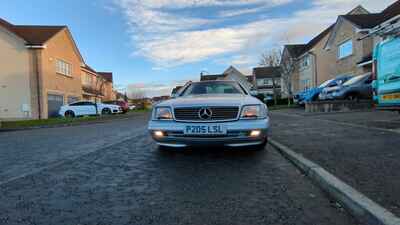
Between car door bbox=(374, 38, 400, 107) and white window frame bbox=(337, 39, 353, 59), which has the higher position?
white window frame bbox=(337, 39, 353, 59)

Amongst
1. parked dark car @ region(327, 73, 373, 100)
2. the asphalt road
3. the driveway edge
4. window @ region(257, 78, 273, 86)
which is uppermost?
window @ region(257, 78, 273, 86)

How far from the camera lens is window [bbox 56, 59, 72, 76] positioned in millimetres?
31923

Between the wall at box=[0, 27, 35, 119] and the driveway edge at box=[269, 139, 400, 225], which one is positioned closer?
the driveway edge at box=[269, 139, 400, 225]

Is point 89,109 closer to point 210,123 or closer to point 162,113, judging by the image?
point 162,113

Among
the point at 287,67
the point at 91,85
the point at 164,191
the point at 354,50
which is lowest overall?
the point at 164,191

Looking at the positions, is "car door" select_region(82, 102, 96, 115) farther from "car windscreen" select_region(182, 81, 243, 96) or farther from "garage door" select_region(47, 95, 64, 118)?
"car windscreen" select_region(182, 81, 243, 96)

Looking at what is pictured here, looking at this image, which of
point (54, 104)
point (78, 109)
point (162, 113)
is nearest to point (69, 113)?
point (78, 109)

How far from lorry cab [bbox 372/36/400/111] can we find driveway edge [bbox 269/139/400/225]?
502 cm

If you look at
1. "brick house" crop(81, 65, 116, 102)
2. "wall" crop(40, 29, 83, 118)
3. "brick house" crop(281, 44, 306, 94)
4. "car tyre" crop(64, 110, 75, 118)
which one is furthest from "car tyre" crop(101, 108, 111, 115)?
"brick house" crop(281, 44, 306, 94)

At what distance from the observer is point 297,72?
1873 inches

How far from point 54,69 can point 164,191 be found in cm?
2995

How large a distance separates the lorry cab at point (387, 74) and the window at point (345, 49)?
1906 cm

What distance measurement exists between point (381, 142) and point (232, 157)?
2.85 metres

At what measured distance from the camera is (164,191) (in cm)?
388
